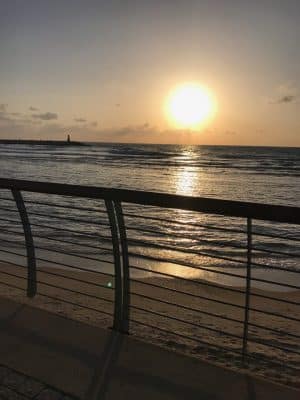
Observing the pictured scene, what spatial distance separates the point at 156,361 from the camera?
3.33 meters

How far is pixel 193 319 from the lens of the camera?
607cm

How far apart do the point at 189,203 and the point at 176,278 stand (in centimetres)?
241

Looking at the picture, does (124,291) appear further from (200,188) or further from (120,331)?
(200,188)

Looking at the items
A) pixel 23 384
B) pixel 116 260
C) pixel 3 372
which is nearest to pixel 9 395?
pixel 23 384

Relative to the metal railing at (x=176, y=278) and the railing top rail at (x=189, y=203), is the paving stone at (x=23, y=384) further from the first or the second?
the railing top rail at (x=189, y=203)

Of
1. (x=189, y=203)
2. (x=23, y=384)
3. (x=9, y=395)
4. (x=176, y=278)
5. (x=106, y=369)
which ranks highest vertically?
(x=176, y=278)

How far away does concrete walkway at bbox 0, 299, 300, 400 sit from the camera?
9.48 feet

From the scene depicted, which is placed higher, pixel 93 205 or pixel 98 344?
pixel 93 205

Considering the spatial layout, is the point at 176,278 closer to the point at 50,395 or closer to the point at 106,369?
the point at 106,369

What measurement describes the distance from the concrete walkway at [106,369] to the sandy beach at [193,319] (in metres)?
0.24

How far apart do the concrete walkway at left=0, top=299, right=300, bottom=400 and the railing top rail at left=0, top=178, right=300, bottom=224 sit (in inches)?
41.7

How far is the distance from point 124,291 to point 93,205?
556 inches

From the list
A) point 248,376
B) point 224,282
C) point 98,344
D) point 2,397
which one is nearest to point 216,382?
point 248,376

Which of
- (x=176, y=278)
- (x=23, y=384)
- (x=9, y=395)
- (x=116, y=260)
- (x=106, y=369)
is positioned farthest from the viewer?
(x=176, y=278)
